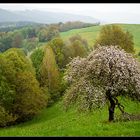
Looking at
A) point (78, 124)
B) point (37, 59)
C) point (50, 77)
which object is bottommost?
point (50, 77)

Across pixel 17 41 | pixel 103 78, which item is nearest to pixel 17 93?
pixel 103 78

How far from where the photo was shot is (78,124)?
26.8m

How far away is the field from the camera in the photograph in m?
15.5

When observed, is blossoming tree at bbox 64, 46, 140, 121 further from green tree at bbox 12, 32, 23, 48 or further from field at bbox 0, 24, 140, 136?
green tree at bbox 12, 32, 23, 48

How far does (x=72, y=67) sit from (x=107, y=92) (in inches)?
137

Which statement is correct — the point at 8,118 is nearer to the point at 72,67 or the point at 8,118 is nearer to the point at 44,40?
the point at 72,67

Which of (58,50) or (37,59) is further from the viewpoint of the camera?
(58,50)

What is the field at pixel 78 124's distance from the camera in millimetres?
15453

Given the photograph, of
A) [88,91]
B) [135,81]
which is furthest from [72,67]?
[135,81]

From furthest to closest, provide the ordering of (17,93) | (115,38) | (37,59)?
(37,59), (115,38), (17,93)

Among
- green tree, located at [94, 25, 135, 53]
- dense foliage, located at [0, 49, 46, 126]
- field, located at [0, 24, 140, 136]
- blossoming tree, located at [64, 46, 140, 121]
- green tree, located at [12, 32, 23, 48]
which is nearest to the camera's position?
field, located at [0, 24, 140, 136]

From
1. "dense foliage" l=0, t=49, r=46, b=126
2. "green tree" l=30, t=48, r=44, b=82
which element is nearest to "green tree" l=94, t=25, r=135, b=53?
"green tree" l=30, t=48, r=44, b=82

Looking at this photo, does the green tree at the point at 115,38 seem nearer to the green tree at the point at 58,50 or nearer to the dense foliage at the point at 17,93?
the green tree at the point at 58,50

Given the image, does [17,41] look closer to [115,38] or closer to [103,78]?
[115,38]
